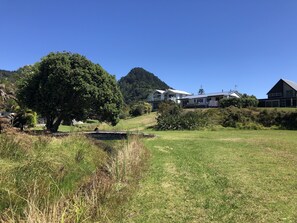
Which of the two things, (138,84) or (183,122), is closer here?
(183,122)


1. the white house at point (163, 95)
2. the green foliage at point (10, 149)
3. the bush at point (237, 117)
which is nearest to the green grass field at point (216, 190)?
the green foliage at point (10, 149)

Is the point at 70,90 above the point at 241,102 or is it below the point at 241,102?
below

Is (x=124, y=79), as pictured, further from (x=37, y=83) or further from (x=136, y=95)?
(x=37, y=83)

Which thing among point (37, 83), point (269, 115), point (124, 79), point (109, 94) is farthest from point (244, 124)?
point (124, 79)

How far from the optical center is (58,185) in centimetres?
751

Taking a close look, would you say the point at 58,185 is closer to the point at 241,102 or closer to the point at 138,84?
the point at 241,102

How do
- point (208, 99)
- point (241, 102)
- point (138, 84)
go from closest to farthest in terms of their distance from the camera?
point (241, 102), point (208, 99), point (138, 84)

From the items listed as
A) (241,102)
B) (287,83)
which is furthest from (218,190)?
(287,83)

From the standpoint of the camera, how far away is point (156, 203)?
7.59 metres

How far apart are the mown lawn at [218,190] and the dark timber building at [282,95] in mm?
51541

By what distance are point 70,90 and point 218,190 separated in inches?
682

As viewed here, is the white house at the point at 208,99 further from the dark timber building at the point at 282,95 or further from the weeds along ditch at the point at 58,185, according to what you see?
the weeds along ditch at the point at 58,185

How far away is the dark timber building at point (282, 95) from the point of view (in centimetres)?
6184

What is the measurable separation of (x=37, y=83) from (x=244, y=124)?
75.1 feet
